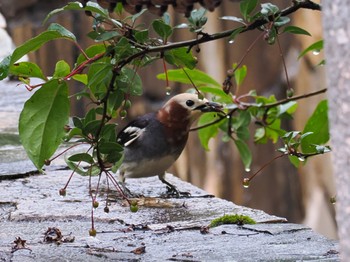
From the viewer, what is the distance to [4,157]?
11.1 feet

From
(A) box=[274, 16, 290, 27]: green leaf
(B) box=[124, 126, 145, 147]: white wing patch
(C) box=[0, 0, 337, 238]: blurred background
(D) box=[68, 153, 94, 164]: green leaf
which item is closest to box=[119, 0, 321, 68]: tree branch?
(A) box=[274, 16, 290, 27]: green leaf

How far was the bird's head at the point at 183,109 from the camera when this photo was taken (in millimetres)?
2998

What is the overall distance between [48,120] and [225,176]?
4.07m

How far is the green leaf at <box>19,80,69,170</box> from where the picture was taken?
1904mm

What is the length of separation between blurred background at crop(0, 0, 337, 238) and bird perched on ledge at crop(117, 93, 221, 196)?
2.49m

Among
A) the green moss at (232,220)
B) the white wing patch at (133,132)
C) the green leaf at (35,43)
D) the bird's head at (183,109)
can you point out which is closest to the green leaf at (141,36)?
the green leaf at (35,43)

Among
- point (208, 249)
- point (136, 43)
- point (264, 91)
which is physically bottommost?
point (208, 249)

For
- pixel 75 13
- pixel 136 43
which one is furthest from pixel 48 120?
pixel 75 13

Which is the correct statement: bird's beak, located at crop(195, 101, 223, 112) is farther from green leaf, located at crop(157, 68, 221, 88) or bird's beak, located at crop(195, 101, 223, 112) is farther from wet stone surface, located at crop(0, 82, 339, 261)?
wet stone surface, located at crop(0, 82, 339, 261)

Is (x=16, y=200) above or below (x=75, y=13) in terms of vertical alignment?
below

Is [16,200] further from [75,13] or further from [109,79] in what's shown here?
[75,13]

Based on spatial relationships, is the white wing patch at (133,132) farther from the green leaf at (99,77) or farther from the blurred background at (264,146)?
the blurred background at (264,146)

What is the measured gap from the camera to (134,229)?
2.37 m

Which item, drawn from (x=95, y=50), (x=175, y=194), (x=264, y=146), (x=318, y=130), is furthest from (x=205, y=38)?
(x=264, y=146)
